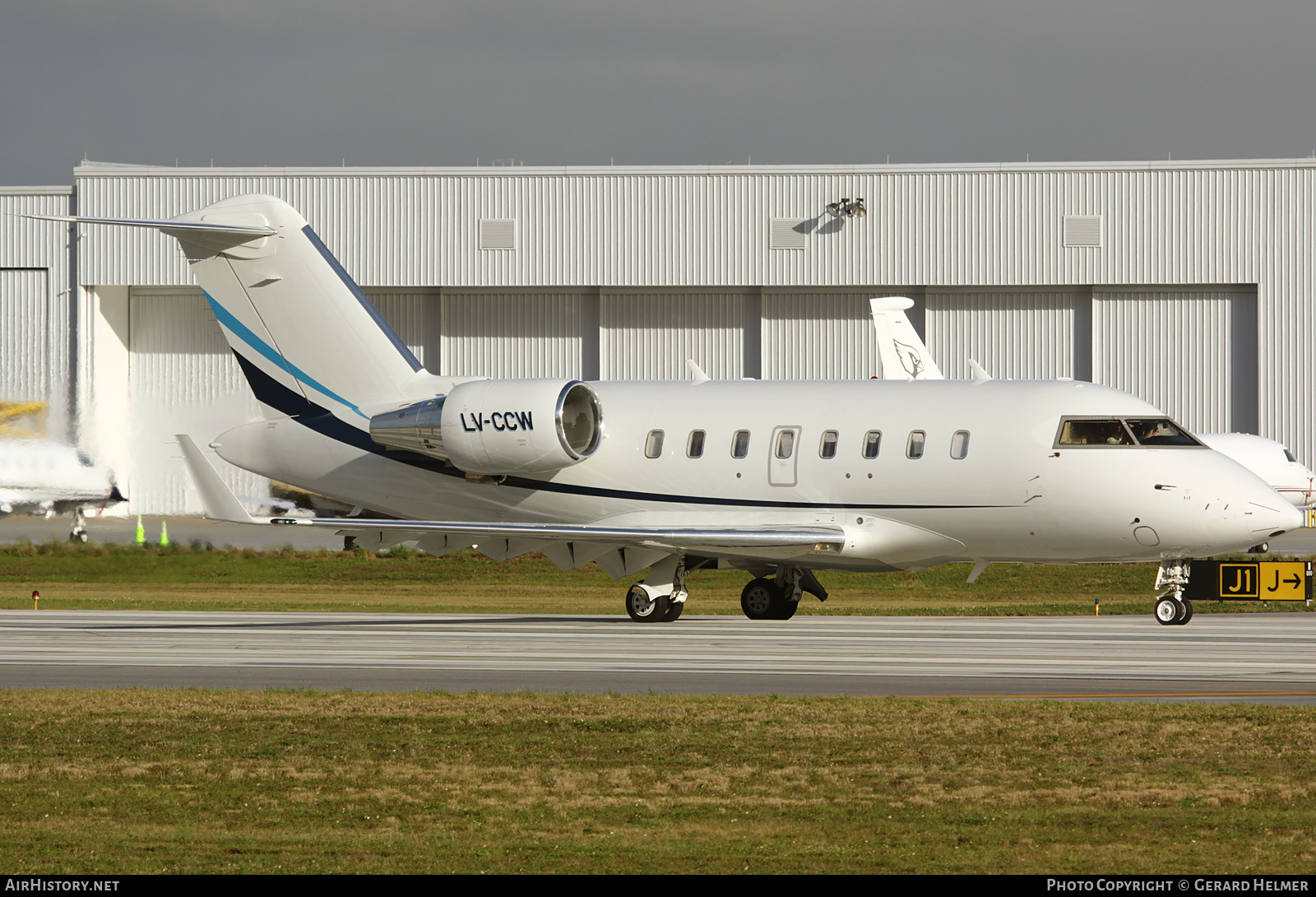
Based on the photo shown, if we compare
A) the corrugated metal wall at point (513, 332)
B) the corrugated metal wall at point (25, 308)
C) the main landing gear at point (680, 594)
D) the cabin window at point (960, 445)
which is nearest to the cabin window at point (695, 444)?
the main landing gear at point (680, 594)

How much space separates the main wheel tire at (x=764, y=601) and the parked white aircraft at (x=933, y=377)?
1242cm

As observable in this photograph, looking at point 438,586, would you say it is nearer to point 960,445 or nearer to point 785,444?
point 785,444

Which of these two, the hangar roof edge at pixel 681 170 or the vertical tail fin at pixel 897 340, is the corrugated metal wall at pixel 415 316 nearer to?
the hangar roof edge at pixel 681 170

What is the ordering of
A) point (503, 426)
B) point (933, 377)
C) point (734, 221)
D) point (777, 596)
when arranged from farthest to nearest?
point (734, 221), point (933, 377), point (777, 596), point (503, 426)

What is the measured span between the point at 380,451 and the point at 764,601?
725 centimetres

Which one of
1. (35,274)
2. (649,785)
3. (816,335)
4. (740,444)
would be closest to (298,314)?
(740,444)

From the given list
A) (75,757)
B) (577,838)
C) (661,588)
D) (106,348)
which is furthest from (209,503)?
(106,348)

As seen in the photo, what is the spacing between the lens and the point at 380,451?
29.0 metres

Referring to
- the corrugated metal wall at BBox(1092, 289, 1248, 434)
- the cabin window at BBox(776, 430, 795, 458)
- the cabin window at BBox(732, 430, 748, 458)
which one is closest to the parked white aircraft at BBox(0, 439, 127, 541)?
the cabin window at BBox(732, 430, 748, 458)

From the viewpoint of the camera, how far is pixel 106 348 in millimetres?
61531

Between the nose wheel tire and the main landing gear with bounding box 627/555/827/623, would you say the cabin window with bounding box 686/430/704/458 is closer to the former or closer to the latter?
the main landing gear with bounding box 627/555/827/623

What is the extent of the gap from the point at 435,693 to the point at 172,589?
77.1ft

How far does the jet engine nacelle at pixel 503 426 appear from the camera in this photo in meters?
27.2

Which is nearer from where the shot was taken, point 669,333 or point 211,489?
point 211,489
